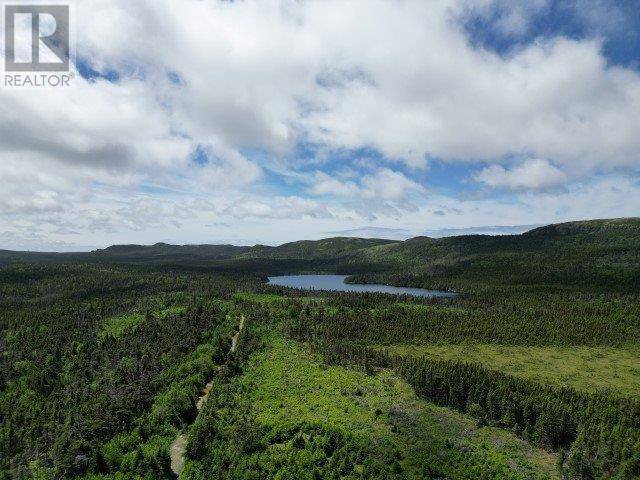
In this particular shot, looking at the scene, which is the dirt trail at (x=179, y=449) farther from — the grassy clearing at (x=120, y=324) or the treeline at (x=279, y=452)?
the grassy clearing at (x=120, y=324)

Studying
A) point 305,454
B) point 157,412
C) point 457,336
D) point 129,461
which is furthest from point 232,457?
point 457,336

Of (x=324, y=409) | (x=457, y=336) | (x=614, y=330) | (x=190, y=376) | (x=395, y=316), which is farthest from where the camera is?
(x=395, y=316)

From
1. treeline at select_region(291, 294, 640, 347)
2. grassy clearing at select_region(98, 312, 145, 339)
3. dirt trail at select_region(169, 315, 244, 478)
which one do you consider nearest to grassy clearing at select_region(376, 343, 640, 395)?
treeline at select_region(291, 294, 640, 347)

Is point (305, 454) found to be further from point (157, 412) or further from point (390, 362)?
point (390, 362)

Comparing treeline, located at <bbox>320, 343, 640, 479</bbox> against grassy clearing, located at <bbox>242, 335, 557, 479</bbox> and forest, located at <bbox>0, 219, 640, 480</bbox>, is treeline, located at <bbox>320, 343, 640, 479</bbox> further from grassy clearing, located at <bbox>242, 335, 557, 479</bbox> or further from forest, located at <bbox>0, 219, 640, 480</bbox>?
grassy clearing, located at <bbox>242, 335, 557, 479</bbox>

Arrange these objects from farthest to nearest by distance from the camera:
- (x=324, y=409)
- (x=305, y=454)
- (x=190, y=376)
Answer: (x=190, y=376), (x=324, y=409), (x=305, y=454)

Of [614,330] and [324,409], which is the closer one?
[324,409]

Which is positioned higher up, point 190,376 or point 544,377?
point 190,376

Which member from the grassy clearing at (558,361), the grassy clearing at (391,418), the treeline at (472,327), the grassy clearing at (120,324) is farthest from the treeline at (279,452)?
the grassy clearing at (120,324)
